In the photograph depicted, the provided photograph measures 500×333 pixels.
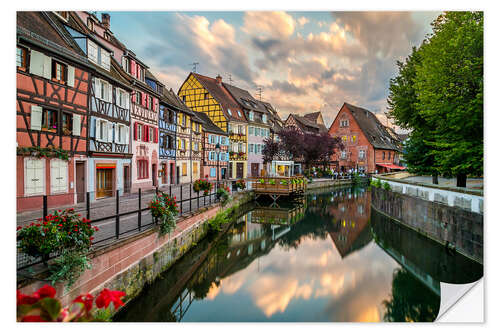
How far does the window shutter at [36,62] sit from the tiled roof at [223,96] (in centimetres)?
1969

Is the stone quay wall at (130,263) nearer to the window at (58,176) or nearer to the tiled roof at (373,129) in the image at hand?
the window at (58,176)

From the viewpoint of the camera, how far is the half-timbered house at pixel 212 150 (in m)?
23.5

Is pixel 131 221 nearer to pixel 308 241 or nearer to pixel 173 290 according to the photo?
pixel 173 290

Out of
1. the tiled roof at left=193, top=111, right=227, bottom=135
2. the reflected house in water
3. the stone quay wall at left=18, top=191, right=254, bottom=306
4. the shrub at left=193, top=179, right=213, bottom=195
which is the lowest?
the reflected house in water

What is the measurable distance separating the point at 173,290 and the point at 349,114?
37900 mm

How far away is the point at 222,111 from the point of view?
26.1 metres

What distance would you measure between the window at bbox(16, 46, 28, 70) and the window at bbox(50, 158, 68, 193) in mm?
2411

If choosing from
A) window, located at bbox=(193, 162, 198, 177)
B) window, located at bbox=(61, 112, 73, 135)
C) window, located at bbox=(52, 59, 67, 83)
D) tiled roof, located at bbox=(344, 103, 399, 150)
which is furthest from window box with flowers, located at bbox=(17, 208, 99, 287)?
tiled roof, located at bbox=(344, 103, 399, 150)

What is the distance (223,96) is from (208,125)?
17.6ft

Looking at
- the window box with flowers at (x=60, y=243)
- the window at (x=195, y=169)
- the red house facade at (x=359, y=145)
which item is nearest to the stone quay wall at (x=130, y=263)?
the window box with flowers at (x=60, y=243)

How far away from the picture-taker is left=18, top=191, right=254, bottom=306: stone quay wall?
152 inches

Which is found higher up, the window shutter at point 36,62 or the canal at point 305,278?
the window shutter at point 36,62

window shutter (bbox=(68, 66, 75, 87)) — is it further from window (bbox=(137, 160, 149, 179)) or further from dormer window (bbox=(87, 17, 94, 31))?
window (bbox=(137, 160, 149, 179))
